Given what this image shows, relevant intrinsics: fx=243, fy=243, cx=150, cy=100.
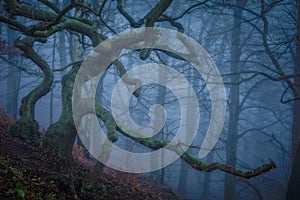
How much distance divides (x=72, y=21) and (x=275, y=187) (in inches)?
691

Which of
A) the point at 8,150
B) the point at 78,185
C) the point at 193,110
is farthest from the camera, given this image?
the point at 193,110

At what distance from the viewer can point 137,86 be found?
5.86m

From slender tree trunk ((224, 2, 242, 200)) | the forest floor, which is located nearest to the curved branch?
the forest floor

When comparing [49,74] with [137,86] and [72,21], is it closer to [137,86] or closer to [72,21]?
[72,21]

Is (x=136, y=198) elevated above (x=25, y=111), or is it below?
below

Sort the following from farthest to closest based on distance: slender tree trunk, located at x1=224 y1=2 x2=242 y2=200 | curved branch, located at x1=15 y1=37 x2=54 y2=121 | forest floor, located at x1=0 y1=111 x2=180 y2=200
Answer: slender tree trunk, located at x1=224 y1=2 x2=242 y2=200, curved branch, located at x1=15 y1=37 x2=54 y2=121, forest floor, located at x1=0 y1=111 x2=180 y2=200

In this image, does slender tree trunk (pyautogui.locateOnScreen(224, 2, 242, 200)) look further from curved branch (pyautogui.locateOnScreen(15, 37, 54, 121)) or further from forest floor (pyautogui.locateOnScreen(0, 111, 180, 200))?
curved branch (pyautogui.locateOnScreen(15, 37, 54, 121))

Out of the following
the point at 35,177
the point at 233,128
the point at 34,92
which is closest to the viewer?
the point at 35,177

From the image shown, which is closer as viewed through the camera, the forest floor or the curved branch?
the forest floor

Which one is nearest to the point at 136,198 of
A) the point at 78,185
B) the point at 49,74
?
the point at 78,185

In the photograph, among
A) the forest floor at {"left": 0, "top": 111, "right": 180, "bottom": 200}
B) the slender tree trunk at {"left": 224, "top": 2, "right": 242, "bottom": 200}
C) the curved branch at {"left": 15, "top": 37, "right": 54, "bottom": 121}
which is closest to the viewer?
the forest floor at {"left": 0, "top": 111, "right": 180, "bottom": 200}

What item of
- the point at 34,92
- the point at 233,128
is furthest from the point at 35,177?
the point at 233,128

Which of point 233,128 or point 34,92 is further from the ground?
point 34,92

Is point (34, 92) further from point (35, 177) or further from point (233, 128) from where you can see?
point (233, 128)
